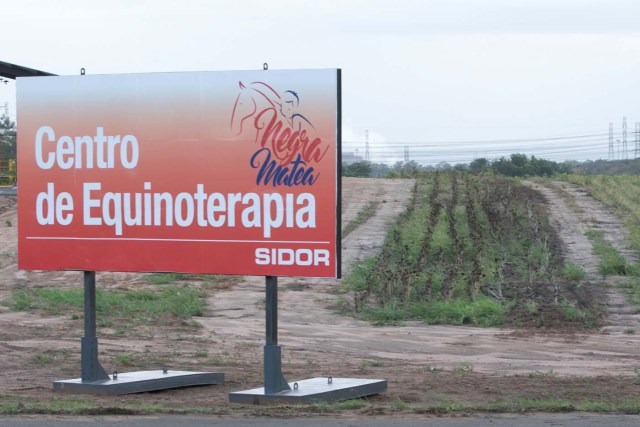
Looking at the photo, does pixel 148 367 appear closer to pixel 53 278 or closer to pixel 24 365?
pixel 24 365

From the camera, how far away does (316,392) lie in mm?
11258

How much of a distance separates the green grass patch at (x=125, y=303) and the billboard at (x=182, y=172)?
756 cm

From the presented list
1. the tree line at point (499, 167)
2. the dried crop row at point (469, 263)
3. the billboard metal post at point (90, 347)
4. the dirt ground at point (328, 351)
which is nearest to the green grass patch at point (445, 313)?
the dried crop row at point (469, 263)

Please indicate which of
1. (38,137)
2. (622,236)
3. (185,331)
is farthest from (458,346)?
(622,236)

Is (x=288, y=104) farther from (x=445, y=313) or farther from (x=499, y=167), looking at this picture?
(x=499, y=167)

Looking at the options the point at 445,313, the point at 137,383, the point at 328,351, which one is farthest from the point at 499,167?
the point at 137,383

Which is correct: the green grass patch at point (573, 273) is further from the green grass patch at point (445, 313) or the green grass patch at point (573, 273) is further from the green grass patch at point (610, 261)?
the green grass patch at point (445, 313)

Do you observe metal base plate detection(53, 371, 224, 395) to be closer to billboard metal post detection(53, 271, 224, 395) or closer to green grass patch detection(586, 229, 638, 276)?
billboard metal post detection(53, 271, 224, 395)

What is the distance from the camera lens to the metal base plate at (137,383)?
12047 millimetres

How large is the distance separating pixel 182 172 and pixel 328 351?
588 centimetres

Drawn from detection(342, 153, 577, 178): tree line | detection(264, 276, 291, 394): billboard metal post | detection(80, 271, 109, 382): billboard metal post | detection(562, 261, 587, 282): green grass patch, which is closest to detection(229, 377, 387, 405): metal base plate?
detection(264, 276, 291, 394): billboard metal post

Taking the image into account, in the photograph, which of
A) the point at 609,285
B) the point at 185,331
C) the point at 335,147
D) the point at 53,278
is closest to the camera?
the point at 335,147

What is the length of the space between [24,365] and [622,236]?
20.1 meters

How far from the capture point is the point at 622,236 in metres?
30.5
